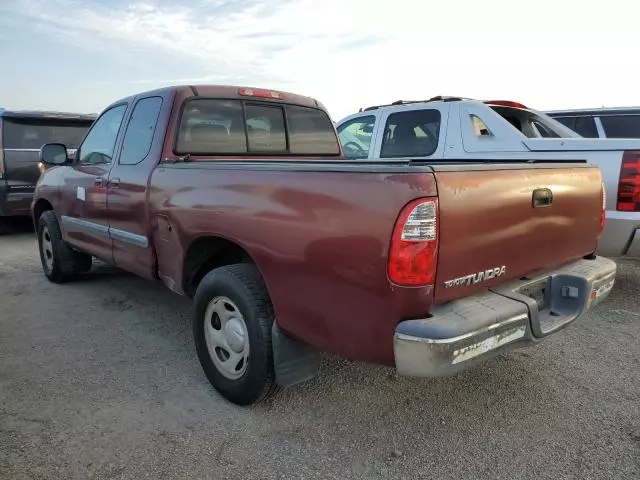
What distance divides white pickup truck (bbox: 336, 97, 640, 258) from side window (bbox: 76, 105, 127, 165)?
2.78 m

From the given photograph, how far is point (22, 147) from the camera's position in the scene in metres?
8.17

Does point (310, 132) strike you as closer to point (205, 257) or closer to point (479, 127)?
point (205, 257)

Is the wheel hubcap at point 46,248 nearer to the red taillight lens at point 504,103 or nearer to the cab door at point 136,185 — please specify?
the cab door at point 136,185

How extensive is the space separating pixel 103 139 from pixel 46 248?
1863mm

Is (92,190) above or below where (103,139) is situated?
below

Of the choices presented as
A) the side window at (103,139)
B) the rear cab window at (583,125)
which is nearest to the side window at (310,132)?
the side window at (103,139)

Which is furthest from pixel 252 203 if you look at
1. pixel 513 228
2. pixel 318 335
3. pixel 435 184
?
pixel 513 228

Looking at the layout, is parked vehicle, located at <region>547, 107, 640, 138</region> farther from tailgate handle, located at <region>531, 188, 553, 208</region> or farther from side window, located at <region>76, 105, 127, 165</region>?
side window, located at <region>76, 105, 127, 165</region>

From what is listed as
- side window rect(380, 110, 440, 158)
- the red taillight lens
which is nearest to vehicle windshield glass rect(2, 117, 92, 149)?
side window rect(380, 110, 440, 158)

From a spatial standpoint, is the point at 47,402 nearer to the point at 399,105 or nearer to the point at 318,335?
the point at 318,335

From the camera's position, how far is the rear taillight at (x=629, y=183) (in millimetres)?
4301

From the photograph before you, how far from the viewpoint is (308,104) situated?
4.74 m

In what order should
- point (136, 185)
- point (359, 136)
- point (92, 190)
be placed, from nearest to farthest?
point (136, 185), point (92, 190), point (359, 136)

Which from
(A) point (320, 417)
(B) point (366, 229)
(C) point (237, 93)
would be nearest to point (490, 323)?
(B) point (366, 229)
